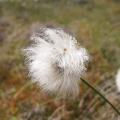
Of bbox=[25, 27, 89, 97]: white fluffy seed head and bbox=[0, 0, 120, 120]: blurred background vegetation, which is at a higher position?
bbox=[0, 0, 120, 120]: blurred background vegetation

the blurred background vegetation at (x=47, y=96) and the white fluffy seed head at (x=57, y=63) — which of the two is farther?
the blurred background vegetation at (x=47, y=96)

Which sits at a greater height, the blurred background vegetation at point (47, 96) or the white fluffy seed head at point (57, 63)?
the blurred background vegetation at point (47, 96)

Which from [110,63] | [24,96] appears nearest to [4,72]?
[24,96]

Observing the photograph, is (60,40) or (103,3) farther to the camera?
(103,3)

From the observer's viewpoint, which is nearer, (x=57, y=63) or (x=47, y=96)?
(x=57, y=63)

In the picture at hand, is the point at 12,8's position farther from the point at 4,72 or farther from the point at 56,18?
the point at 4,72

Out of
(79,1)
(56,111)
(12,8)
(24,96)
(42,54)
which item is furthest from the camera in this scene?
(79,1)

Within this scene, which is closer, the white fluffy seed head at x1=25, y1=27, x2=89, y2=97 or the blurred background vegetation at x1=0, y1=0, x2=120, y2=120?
the white fluffy seed head at x1=25, y1=27, x2=89, y2=97

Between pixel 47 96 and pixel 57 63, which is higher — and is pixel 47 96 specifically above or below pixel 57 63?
above
